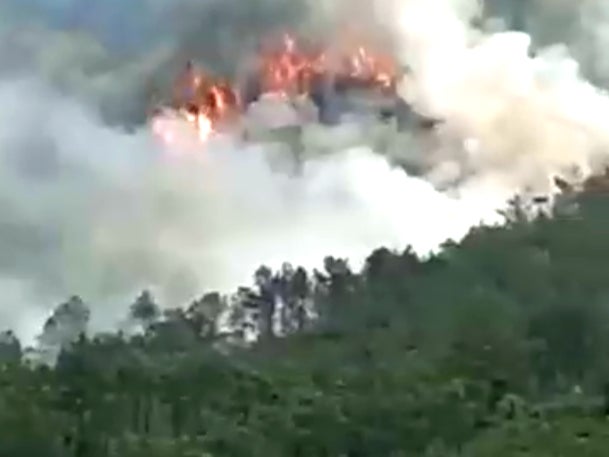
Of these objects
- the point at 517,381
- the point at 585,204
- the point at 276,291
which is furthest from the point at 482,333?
the point at 585,204

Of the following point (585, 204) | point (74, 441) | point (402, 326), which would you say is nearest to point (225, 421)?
point (74, 441)

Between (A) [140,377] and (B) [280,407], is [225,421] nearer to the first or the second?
(B) [280,407]

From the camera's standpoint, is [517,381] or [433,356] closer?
[517,381]

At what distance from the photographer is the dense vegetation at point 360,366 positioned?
70.7 metres

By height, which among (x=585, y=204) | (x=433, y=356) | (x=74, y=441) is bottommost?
(x=74, y=441)

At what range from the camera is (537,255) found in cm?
13875

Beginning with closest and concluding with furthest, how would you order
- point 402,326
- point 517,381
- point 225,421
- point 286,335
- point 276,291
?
point 225,421
point 517,381
point 402,326
point 286,335
point 276,291

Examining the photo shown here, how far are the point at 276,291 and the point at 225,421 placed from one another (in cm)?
6528

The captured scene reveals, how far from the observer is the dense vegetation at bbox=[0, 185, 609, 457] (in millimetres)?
70688

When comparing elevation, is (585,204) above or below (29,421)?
above

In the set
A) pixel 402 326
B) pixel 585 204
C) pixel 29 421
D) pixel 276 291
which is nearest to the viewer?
pixel 29 421

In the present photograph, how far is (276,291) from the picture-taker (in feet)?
470

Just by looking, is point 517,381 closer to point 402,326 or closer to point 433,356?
point 433,356

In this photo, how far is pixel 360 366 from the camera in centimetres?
10131
